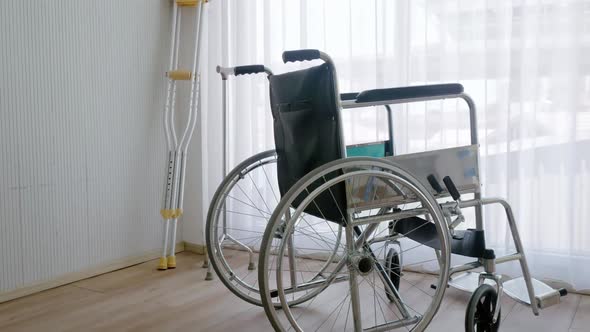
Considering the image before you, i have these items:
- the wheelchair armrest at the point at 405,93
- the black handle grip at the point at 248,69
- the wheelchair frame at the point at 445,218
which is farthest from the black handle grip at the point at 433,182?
the black handle grip at the point at 248,69

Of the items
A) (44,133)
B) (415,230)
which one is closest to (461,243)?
(415,230)

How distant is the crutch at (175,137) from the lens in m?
2.67

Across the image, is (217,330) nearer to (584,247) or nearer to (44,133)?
(44,133)

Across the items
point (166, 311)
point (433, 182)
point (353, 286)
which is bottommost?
point (166, 311)

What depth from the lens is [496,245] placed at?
226 centimetres

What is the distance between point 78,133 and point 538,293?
75.7 inches

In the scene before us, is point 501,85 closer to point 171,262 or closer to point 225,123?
point 225,123

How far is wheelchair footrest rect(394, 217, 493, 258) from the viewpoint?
1.62 m

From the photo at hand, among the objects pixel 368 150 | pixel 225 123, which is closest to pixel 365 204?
pixel 368 150

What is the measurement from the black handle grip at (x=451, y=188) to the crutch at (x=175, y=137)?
57.2 inches

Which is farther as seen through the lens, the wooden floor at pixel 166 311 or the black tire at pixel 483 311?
the wooden floor at pixel 166 311

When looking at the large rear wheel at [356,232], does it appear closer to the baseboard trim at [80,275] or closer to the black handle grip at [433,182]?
the black handle grip at [433,182]

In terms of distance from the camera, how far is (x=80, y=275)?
244cm

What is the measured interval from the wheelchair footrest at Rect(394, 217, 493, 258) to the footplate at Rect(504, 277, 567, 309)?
8.8 inches
